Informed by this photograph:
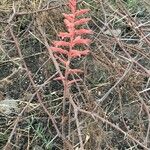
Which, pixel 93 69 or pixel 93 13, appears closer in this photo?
pixel 93 69

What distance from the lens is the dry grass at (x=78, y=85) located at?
6.76 feet

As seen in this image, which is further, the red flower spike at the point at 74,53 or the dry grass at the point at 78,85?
the dry grass at the point at 78,85

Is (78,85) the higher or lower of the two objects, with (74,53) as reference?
lower

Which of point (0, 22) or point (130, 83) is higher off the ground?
point (0, 22)

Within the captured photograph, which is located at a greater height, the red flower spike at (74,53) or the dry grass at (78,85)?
the red flower spike at (74,53)

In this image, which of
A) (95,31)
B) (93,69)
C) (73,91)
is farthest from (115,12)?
(73,91)

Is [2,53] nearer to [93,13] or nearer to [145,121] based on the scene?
[93,13]

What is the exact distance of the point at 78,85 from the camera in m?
2.13

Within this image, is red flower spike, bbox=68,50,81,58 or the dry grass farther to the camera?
the dry grass

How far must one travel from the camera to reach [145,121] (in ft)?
7.16

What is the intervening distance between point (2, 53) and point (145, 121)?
888mm

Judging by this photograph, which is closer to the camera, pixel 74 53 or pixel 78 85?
pixel 74 53

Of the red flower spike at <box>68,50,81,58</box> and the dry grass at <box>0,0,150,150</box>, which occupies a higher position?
the red flower spike at <box>68,50,81,58</box>

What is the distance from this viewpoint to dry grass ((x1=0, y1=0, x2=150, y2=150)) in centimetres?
206
